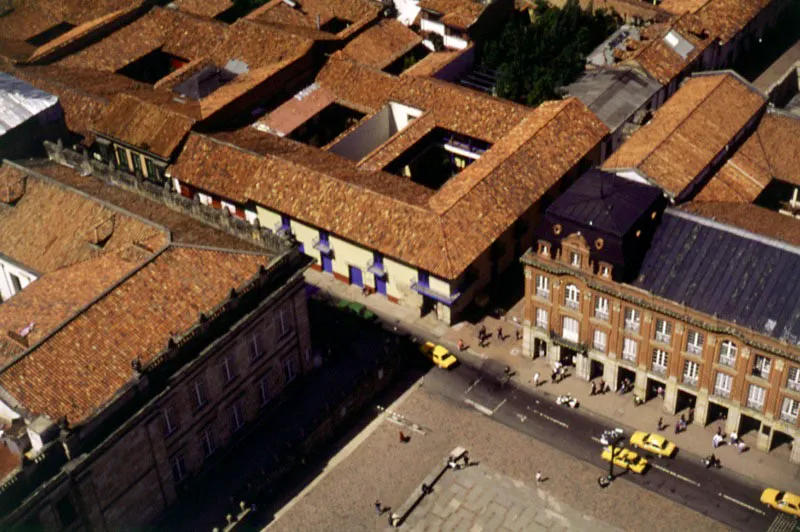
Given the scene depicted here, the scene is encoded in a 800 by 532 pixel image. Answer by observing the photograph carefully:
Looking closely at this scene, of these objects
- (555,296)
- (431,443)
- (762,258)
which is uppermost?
(762,258)

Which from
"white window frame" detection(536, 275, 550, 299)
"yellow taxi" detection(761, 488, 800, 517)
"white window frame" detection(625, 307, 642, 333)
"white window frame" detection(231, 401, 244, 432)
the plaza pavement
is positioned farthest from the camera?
"white window frame" detection(536, 275, 550, 299)

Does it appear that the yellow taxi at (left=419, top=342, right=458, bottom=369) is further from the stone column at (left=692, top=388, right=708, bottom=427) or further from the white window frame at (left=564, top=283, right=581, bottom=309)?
the stone column at (left=692, top=388, right=708, bottom=427)

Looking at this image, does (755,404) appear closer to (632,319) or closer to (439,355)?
(632,319)

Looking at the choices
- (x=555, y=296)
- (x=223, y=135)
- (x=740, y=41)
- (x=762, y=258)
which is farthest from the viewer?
(x=740, y=41)

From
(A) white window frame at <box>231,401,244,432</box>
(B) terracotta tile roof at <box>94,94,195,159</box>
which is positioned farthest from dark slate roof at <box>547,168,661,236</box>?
(B) terracotta tile roof at <box>94,94,195,159</box>

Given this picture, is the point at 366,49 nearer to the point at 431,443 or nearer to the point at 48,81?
the point at 48,81

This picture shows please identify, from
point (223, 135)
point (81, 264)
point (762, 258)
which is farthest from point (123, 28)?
point (762, 258)
